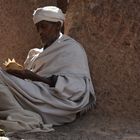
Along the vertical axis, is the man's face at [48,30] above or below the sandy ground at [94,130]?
above

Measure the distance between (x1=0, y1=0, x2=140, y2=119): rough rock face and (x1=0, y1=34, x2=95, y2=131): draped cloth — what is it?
1.17ft

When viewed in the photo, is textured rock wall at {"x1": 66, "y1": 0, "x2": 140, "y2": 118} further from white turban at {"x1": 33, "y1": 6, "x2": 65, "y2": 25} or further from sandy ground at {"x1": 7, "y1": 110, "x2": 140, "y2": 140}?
white turban at {"x1": 33, "y1": 6, "x2": 65, "y2": 25}

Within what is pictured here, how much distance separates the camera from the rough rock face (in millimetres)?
6609

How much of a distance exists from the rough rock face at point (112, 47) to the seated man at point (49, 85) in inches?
13.1

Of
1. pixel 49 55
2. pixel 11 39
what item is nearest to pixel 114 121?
pixel 49 55

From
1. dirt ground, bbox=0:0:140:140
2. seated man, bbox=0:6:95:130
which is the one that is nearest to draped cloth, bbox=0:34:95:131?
seated man, bbox=0:6:95:130

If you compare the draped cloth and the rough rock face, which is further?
the rough rock face

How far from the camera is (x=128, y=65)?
264 inches

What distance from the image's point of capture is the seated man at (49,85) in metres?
5.80

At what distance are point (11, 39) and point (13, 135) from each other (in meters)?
3.60

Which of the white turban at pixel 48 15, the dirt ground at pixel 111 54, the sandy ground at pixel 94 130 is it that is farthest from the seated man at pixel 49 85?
the dirt ground at pixel 111 54

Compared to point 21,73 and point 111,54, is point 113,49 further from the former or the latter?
point 21,73

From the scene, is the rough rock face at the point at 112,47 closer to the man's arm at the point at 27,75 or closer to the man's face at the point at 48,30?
the man's face at the point at 48,30

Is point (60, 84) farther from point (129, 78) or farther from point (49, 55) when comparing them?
point (129, 78)
